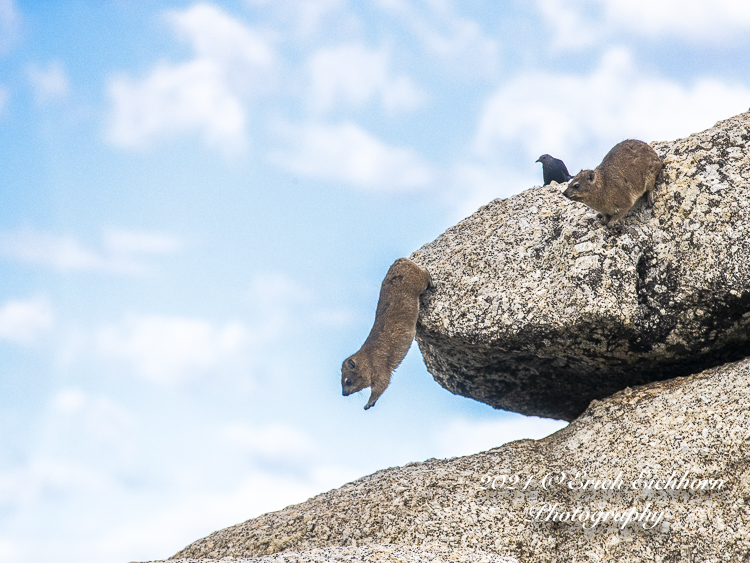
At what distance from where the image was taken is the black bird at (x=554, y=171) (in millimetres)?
13578

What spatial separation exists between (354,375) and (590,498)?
13.2ft

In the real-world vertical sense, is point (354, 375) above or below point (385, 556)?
above

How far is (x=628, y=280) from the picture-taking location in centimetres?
1041

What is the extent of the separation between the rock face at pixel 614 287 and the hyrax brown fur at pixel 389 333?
277 millimetres

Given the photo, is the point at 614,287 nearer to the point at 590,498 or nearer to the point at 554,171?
the point at 590,498

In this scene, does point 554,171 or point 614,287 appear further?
point 554,171

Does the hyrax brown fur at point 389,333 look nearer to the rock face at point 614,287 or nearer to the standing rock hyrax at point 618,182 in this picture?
the rock face at point 614,287

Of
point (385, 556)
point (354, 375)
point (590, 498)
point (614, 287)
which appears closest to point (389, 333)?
point (354, 375)

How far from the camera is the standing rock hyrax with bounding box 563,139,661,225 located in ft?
33.8

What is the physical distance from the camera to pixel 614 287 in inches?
409

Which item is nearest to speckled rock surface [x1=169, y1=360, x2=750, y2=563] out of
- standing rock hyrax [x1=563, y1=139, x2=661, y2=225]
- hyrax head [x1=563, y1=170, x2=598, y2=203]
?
standing rock hyrax [x1=563, y1=139, x2=661, y2=225]

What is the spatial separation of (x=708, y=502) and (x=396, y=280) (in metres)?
5.05

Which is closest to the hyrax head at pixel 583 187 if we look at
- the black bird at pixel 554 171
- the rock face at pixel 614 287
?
the rock face at pixel 614 287

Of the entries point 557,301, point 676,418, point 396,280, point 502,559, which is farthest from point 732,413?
point 396,280
